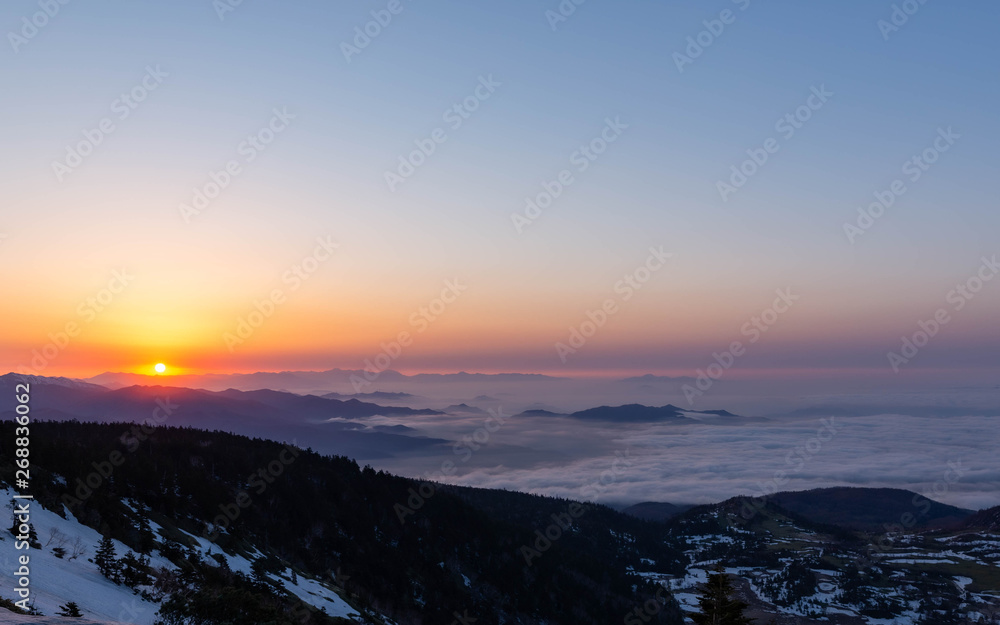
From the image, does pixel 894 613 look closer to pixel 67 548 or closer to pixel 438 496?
pixel 438 496

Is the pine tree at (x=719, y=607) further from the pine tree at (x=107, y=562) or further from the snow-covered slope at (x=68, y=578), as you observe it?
the pine tree at (x=107, y=562)

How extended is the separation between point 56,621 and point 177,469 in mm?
56794

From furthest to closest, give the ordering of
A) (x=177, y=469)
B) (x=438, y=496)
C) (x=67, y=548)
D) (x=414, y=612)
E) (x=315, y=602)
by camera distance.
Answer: (x=438, y=496) < (x=414, y=612) < (x=177, y=469) < (x=315, y=602) < (x=67, y=548)

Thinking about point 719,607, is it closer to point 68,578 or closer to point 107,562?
point 107,562

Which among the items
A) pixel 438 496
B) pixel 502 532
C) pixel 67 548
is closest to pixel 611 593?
pixel 502 532

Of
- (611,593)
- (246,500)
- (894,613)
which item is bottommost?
(894,613)

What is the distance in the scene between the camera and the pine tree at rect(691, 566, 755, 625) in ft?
89.4

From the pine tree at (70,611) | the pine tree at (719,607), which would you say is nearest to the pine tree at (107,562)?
the pine tree at (70,611)

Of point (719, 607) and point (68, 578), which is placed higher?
point (68, 578)

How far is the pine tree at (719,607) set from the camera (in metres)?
27.2

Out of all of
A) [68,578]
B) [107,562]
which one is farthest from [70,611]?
[107,562]

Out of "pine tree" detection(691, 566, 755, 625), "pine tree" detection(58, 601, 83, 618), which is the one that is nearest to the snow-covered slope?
"pine tree" detection(58, 601, 83, 618)

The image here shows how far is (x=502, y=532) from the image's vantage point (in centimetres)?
12438

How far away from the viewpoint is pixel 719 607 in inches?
1091
